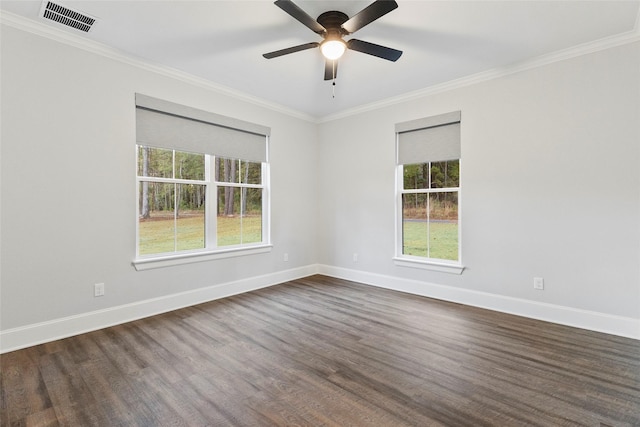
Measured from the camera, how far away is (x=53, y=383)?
2.06 m

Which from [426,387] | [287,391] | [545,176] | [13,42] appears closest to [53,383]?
[287,391]

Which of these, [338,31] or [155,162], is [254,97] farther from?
[338,31]

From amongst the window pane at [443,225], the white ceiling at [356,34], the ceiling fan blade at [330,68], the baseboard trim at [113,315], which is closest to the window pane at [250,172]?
the white ceiling at [356,34]

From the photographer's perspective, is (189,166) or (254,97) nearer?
(189,166)

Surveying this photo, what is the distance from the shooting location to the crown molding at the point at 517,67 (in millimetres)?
2754

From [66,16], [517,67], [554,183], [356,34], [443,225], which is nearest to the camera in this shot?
[66,16]

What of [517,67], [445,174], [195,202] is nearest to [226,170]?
[195,202]

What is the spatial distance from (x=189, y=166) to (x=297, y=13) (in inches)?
94.2

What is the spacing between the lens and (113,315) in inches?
121

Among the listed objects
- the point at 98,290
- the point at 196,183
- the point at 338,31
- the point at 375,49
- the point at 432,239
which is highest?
the point at 338,31

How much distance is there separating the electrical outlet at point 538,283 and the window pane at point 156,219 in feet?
13.5

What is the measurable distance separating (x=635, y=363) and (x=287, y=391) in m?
2.63

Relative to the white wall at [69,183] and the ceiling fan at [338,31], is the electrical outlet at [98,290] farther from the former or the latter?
the ceiling fan at [338,31]

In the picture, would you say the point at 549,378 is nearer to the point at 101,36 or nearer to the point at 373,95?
the point at 373,95
